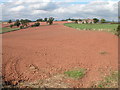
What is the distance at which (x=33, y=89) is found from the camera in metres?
4.39

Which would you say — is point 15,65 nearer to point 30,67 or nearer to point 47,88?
point 30,67

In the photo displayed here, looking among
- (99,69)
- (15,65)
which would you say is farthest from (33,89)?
(99,69)

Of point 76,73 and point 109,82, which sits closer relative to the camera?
point 109,82

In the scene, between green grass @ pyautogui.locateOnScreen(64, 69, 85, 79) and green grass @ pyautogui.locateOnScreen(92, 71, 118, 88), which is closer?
green grass @ pyautogui.locateOnScreen(92, 71, 118, 88)

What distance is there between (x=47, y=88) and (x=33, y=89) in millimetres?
424

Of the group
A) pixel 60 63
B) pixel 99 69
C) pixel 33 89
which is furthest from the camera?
pixel 60 63

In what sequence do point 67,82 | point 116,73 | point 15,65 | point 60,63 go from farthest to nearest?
point 60,63
point 15,65
point 116,73
point 67,82

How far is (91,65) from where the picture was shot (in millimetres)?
6590

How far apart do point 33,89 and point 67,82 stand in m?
1.15

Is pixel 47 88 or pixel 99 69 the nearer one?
pixel 47 88

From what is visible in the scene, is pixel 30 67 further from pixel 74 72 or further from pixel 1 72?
pixel 74 72

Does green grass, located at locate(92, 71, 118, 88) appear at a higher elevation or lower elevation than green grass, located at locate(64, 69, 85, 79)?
lower

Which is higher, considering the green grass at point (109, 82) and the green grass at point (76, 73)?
the green grass at point (76, 73)

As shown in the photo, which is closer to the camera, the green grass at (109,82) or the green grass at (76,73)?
the green grass at (109,82)
